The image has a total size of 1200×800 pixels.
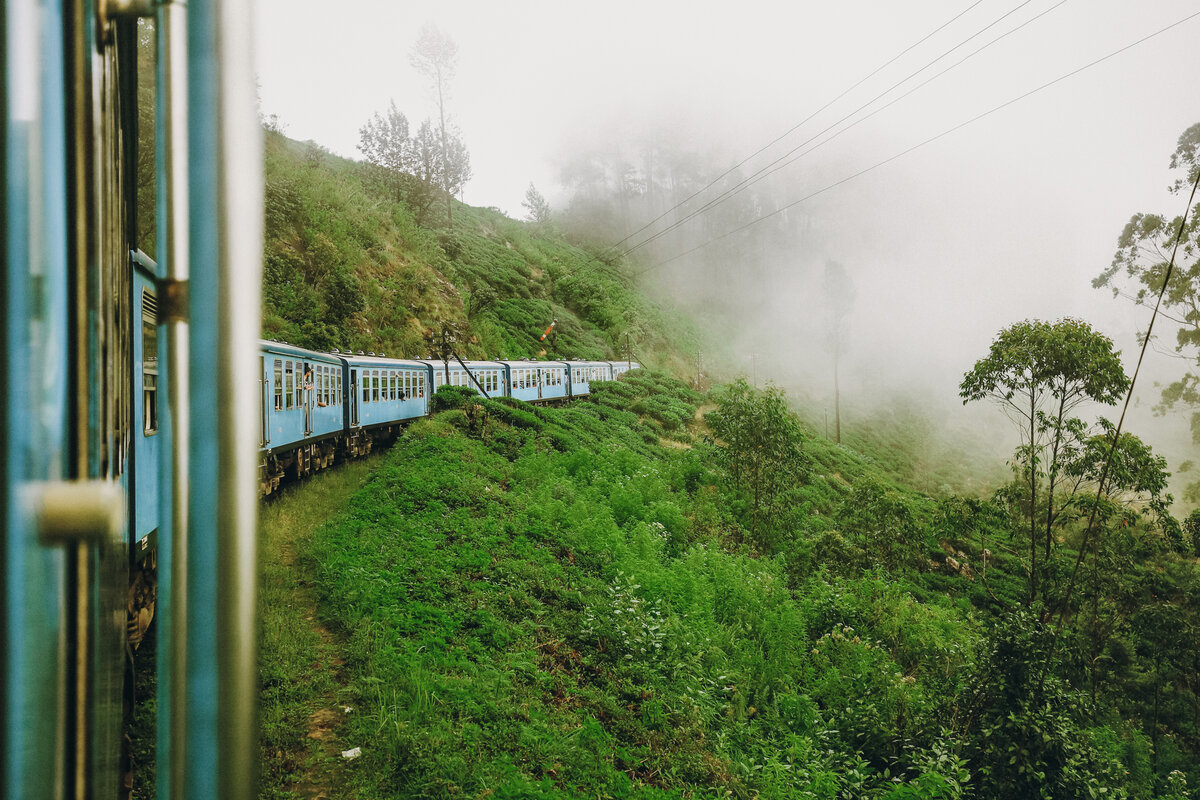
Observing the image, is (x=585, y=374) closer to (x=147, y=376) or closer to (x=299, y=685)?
(x=299, y=685)

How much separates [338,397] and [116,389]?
11.4m

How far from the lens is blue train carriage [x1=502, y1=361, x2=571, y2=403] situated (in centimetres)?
1912

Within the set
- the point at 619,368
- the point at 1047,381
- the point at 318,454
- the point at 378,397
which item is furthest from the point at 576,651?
the point at 619,368

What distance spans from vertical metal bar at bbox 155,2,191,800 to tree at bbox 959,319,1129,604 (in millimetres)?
12812

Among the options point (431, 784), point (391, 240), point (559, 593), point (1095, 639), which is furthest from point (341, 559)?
point (391, 240)

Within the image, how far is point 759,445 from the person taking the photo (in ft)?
45.9

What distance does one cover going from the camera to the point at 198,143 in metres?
0.55

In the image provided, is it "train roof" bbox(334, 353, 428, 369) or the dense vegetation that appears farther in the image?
"train roof" bbox(334, 353, 428, 369)

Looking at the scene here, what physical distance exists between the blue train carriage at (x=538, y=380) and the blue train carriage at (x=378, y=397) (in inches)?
159

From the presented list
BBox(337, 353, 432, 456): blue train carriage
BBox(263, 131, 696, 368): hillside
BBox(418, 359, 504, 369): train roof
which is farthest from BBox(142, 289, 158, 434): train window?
BBox(418, 359, 504, 369): train roof

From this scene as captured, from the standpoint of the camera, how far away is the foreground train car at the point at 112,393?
0.45m

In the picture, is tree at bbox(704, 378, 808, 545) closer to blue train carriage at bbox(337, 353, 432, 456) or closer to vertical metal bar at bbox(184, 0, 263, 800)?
blue train carriage at bbox(337, 353, 432, 456)

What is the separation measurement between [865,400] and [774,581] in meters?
59.8

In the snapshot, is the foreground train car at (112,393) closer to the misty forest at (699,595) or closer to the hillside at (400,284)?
the misty forest at (699,595)
